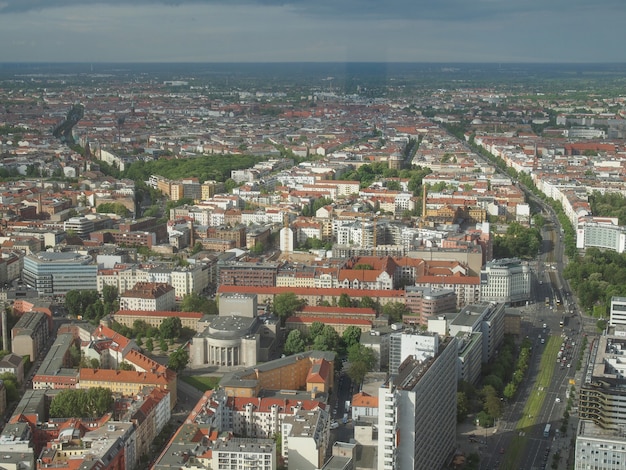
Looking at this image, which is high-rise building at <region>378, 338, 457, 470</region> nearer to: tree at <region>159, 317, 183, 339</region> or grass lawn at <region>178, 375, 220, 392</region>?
grass lawn at <region>178, 375, 220, 392</region>

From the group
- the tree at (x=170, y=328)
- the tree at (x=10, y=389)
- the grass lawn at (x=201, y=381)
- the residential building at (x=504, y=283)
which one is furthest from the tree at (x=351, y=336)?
the tree at (x=10, y=389)

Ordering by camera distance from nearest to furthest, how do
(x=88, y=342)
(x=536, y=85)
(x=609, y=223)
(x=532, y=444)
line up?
1. (x=532, y=444)
2. (x=88, y=342)
3. (x=609, y=223)
4. (x=536, y=85)

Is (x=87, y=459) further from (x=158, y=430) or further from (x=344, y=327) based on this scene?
(x=344, y=327)

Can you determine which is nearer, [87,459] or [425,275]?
[87,459]

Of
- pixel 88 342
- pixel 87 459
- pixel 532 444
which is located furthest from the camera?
pixel 88 342

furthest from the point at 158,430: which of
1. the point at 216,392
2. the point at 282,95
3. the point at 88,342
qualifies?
the point at 282,95

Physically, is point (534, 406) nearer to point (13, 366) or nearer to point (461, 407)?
point (461, 407)
